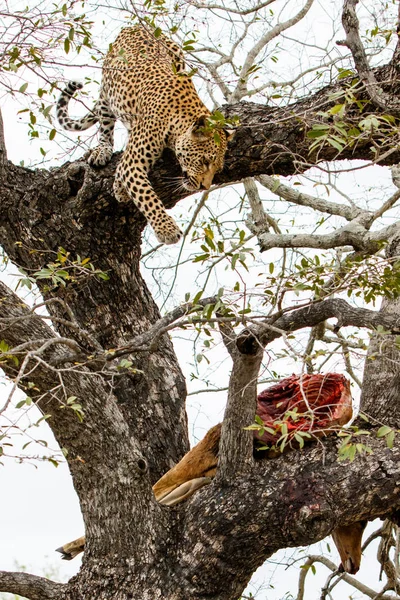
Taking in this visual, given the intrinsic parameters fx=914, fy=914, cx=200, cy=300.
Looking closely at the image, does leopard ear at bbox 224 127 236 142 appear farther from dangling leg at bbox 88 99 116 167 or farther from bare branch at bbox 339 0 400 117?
bare branch at bbox 339 0 400 117

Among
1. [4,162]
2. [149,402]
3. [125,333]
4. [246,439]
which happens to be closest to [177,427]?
[149,402]

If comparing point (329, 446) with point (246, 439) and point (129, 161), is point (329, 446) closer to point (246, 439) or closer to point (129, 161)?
point (246, 439)

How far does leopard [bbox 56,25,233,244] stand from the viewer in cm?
529

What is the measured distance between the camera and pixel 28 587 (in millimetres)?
4730

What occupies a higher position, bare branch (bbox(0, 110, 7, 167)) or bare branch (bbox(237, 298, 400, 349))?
Answer: bare branch (bbox(0, 110, 7, 167))

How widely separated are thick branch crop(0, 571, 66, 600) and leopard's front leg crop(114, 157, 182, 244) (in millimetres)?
2007

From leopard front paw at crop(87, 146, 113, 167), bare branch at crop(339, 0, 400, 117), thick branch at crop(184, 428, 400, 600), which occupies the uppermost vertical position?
leopard front paw at crop(87, 146, 113, 167)

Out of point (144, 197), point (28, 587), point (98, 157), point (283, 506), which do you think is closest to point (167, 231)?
point (144, 197)

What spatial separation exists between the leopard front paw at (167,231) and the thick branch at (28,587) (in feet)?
6.52

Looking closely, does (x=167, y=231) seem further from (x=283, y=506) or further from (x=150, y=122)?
(x=283, y=506)

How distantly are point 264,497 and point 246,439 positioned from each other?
0.94ft

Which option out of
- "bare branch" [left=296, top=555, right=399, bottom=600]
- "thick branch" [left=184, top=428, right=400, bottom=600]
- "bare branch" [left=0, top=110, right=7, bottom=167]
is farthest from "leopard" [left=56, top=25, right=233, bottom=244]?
"bare branch" [left=296, top=555, right=399, bottom=600]

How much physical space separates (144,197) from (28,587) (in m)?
2.21

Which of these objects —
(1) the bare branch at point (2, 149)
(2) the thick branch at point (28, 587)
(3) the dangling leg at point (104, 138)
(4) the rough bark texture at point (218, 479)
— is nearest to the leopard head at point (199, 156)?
(4) the rough bark texture at point (218, 479)
